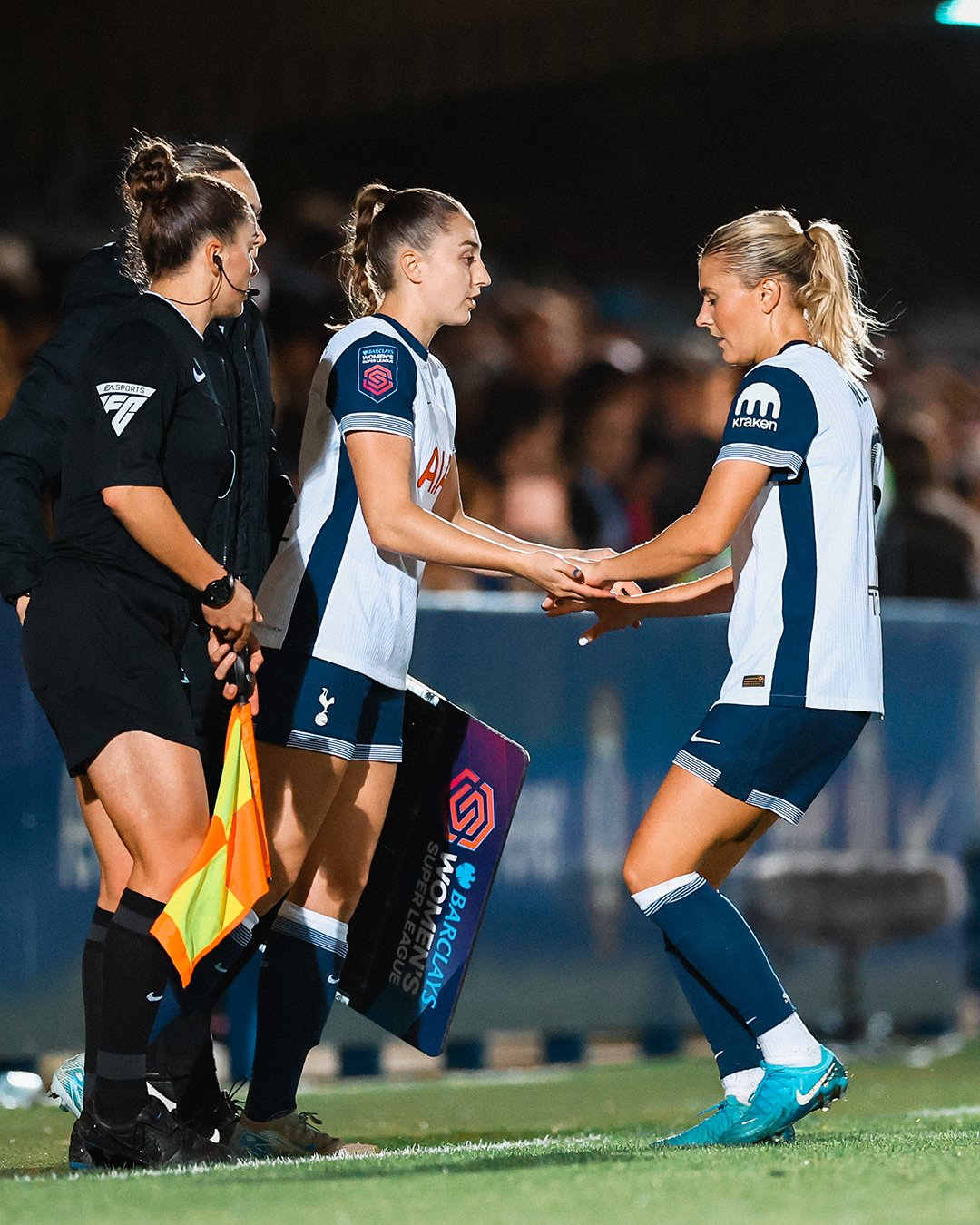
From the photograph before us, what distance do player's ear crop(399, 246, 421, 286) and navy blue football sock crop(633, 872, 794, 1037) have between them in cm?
143

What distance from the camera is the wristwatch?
3564 millimetres

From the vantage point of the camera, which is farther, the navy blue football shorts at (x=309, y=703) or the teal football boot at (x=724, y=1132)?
the navy blue football shorts at (x=309, y=703)

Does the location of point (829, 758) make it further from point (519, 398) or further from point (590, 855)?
point (519, 398)

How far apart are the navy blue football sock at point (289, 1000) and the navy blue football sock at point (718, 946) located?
2.44 feet

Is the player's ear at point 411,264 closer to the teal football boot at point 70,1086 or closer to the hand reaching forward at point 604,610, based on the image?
the hand reaching forward at point 604,610

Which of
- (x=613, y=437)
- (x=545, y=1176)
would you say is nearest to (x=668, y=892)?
(x=545, y=1176)

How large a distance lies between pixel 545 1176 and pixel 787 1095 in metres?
0.64

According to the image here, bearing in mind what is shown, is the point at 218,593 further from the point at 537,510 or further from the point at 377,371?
the point at 537,510

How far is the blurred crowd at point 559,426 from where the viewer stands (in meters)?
7.42

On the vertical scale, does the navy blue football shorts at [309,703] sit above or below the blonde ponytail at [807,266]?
below

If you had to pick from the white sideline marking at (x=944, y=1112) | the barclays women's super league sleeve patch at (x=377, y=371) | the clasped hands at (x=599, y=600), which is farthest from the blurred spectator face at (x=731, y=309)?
the white sideline marking at (x=944, y=1112)

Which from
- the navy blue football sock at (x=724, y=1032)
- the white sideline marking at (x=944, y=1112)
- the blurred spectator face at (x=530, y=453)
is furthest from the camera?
the blurred spectator face at (x=530, y=453)

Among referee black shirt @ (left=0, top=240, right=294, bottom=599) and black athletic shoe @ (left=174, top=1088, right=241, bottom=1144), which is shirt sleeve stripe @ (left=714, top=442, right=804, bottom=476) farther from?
black athletic shoe @ (left=174, top=1088, right=241, bottom=1144)

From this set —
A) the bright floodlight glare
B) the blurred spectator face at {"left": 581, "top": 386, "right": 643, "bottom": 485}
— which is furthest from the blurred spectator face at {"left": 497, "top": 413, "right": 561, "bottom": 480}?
the bright floodlight glare
